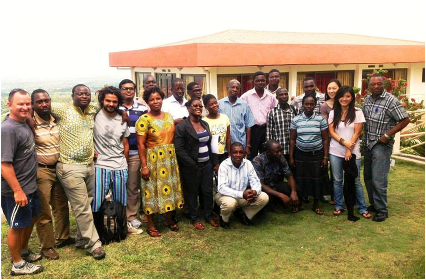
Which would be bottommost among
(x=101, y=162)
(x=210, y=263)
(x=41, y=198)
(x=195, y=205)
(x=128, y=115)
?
(x=210, y=263)

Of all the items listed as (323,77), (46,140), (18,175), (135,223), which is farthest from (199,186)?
(323,77)

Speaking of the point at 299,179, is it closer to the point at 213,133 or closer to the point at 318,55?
the point at 213,133

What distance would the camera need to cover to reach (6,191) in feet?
10.4

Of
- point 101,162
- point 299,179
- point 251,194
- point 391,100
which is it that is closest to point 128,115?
point 101,162

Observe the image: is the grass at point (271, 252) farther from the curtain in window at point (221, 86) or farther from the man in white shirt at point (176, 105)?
the curtain in window at point (221, 86)

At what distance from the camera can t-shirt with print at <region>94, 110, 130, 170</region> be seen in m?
3.88

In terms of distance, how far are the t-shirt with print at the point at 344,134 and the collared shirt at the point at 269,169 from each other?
0.60m

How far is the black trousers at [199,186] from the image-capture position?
4.36 m

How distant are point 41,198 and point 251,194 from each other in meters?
2.21

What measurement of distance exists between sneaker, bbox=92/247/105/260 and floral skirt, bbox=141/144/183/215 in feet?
2.22

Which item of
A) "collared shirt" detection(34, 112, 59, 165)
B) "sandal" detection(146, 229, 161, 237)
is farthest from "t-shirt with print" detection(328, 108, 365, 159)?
"collared shirt" detection(34, 112, 59, 165)

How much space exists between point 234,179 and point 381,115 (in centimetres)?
189

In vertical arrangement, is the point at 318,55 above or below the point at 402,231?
above

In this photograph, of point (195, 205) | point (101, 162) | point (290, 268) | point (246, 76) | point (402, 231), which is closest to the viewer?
point (290, 268)
